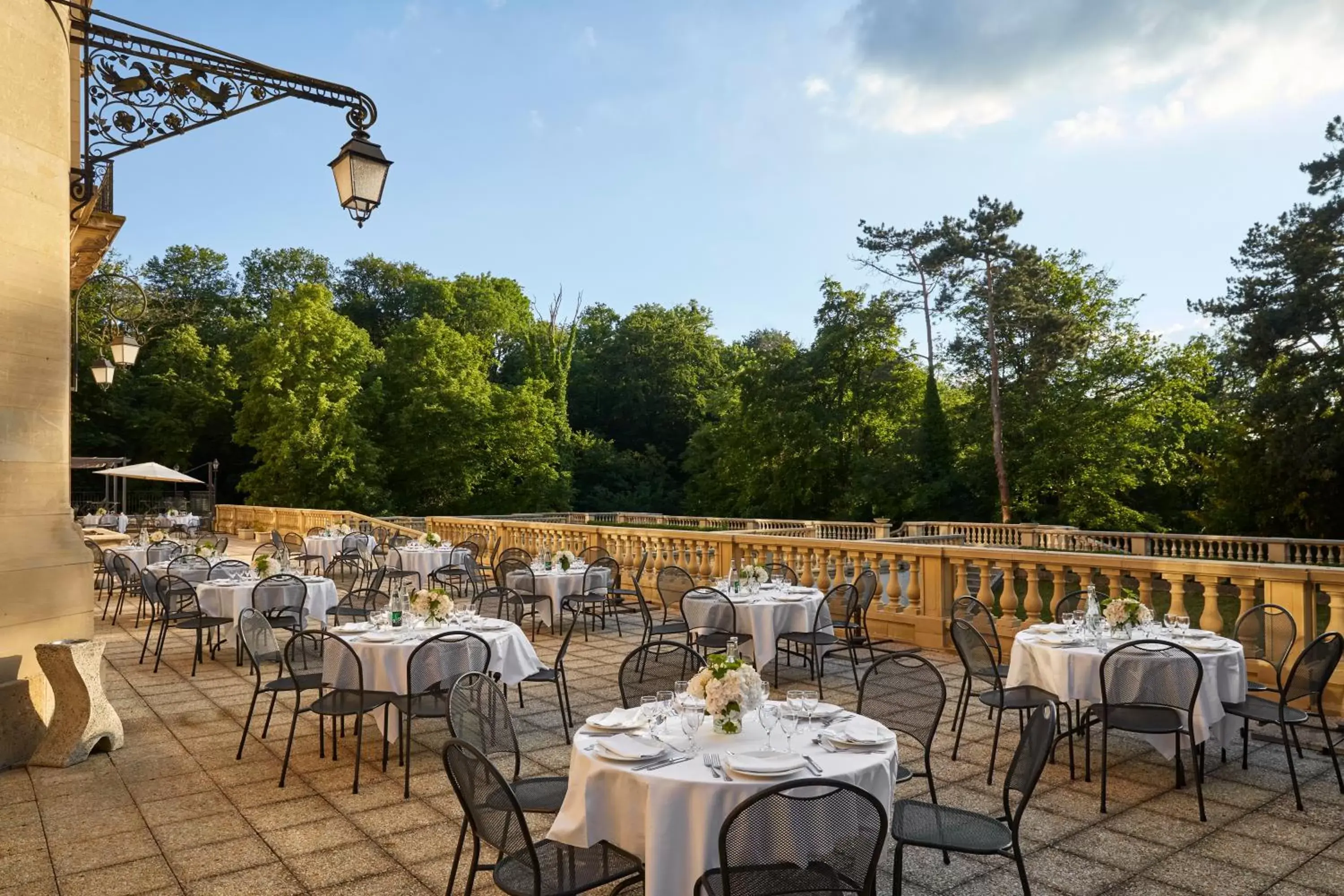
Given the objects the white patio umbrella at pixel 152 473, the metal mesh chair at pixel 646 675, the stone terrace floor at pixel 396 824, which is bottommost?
the stone terrace floor at pixel 396 824

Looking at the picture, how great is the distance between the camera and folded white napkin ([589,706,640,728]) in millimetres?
3711

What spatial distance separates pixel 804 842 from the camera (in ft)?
8.97

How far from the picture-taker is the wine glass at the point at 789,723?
11.7 feet

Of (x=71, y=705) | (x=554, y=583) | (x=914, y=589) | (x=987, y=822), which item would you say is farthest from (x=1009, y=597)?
(x=71, y=705)

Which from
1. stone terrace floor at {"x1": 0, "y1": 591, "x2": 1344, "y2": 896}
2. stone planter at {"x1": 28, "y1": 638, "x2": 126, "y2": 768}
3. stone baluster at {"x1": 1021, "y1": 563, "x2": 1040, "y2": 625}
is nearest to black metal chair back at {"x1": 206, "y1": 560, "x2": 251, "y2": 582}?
stone terrace floor at {"x1": 0, "y1": 591, "x2": 1344, "y2": 896}

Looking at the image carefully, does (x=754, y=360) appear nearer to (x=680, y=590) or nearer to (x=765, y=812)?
(x=680, y=590)

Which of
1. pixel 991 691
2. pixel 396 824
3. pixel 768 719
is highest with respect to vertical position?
pixel 768 719

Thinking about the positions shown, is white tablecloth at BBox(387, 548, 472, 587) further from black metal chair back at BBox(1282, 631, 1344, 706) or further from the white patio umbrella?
the white patio umbrella

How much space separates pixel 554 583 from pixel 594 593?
48 centimetres

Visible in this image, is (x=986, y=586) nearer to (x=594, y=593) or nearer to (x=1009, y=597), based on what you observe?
(x=1009, y=597)

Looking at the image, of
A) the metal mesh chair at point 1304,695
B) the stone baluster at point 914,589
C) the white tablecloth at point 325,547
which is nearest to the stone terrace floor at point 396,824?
the metal mesh chair at point 1304,695

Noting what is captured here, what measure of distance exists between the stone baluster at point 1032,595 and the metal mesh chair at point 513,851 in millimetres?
5629

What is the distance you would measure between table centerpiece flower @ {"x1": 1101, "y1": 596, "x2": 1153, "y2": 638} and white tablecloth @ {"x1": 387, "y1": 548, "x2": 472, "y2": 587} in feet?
32.2

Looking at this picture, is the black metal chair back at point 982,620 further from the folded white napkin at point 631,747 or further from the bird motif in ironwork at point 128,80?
the bird motif in ironwork at point 128,80
